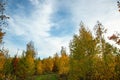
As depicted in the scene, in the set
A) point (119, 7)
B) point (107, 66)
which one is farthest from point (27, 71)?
point (119, 7)

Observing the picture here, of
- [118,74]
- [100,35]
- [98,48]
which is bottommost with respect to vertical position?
[118,74]

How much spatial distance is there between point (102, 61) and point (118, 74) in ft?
8.75

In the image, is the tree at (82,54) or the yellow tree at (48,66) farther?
the yellow tree at (48,66)

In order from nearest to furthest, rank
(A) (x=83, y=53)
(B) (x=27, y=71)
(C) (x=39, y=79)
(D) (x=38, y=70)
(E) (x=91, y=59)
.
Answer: (E) (x=91, y=59)
(A) (x=83, y=53)
(B) (x=27, y=71)
(C) (x=39, y=79)
(D) (x=38, y=70)

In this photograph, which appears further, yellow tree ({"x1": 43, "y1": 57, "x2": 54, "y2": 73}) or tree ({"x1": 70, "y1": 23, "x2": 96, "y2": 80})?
yellow tree ({"x1": 43, "y1": 57, "x2": 54, "y2": 73})

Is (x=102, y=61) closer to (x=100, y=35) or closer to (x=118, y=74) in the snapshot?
(x=118, y=74)

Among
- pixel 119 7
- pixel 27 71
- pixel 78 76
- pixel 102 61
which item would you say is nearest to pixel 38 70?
pixel 27 71

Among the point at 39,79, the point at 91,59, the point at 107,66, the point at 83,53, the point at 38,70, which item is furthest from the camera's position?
the point at 38,70

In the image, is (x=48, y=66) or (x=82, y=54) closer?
(x=82, y=54)

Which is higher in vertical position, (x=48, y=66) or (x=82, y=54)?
(x=48, y=66)

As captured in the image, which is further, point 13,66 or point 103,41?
point 13,66

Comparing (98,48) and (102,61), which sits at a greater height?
(98,48)

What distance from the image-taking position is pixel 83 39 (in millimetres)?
33781

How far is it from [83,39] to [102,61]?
642 centimetres
